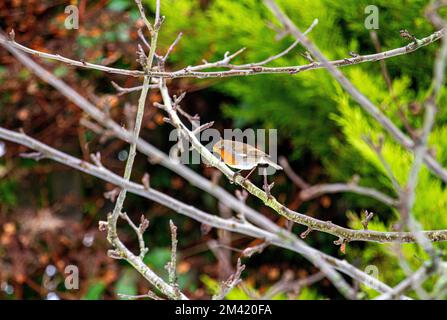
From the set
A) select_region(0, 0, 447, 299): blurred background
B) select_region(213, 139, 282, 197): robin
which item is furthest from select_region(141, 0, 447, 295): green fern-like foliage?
select_region(213, 139, 282, 197): robin

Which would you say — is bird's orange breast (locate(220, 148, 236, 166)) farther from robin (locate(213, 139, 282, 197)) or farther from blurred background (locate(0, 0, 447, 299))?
blurred background (locate(0, 0, 447, 299))

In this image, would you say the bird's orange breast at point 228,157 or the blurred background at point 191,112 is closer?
the bird's orange breast at point 228,157

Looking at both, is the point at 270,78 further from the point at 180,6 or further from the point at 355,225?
the point at 355,225

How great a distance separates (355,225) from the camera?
1824 millimetres

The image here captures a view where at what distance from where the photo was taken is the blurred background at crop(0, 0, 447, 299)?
2.03 metres

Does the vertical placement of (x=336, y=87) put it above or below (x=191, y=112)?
below

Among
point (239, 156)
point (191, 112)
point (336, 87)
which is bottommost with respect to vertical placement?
point (239, 156)

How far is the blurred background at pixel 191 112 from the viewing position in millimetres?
2029

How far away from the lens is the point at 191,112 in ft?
9.02

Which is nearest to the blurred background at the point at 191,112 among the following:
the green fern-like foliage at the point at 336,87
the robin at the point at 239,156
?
the green fern-like foliage at the point at 336,87

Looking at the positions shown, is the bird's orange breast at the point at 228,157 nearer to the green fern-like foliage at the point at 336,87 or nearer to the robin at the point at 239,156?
the robin at the point at 239,156

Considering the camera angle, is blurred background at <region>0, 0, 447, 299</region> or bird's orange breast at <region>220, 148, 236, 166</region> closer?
bird's orange breast at <region>220, 148, 236, 166</region>

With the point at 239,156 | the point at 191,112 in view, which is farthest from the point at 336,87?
the point at 191,112

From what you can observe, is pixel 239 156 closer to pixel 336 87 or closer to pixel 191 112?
pixel 336 87
